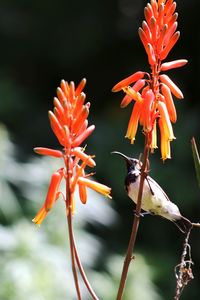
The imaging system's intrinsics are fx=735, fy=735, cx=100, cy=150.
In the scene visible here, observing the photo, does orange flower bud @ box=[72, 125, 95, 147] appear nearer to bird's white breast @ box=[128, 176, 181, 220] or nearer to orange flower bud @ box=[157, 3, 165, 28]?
orange flower bud @ box=[157, 3, 165, 28]

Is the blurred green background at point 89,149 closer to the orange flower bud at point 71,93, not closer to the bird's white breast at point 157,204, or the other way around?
the bird's white breast at point 157,204

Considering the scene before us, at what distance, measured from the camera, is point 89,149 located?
6.50 meters

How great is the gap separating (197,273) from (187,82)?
6.09 feet

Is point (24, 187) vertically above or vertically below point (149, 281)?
above

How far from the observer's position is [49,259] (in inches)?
168

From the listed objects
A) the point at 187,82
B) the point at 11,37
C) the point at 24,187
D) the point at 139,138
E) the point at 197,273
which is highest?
the point at 11,37

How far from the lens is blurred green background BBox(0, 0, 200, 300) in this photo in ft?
14.3

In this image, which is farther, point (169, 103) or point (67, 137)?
point (169, 103)

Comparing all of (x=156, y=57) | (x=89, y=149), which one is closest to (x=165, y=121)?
(x=156, y=57)

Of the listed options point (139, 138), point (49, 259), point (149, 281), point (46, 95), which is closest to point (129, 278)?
point (149, 281)

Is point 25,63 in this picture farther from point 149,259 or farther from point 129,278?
point 129,278

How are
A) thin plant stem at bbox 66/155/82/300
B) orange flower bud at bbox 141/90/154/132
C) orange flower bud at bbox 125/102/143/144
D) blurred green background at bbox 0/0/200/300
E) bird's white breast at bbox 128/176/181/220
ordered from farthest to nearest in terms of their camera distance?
blurred green background at bbox 0/0/200/300
bird's white breast at bbox 128/176/181/220
orange flower bud at bbox 125/102/143/144
orange flower bud at bbox 141/90/154/132
thin plant stem at bbox 66/155/82/300

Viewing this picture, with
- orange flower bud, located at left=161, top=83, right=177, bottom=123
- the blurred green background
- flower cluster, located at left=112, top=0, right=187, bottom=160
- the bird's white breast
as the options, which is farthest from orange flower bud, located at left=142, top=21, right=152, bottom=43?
the blurred green background

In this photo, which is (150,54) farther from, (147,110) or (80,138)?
(80,138)
